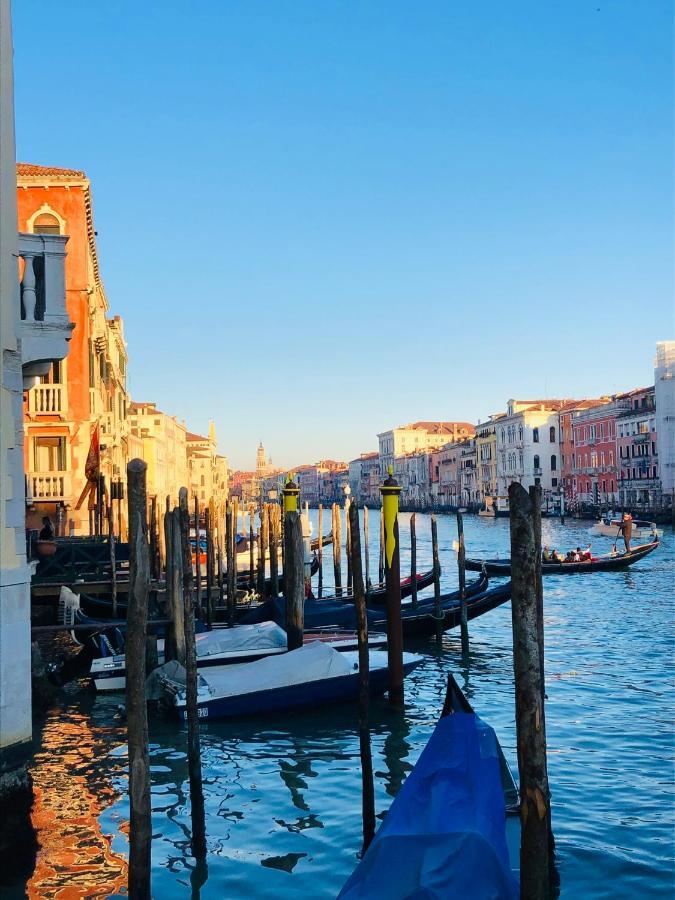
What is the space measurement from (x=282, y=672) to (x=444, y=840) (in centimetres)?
440

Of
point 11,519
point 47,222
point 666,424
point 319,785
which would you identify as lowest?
point 319,785

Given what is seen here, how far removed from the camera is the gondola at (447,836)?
12.4 ft

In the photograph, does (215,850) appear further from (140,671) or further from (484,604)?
(484,604)

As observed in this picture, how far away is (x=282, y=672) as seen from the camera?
8.22 m

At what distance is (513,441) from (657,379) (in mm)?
21180

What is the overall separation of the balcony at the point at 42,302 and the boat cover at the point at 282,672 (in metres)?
3.79

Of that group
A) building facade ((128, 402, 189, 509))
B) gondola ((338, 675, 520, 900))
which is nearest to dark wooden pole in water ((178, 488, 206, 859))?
gondola ((338, 675, 520, 900))

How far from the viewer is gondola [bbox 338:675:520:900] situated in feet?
12.4

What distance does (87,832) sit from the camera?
557 centimetres

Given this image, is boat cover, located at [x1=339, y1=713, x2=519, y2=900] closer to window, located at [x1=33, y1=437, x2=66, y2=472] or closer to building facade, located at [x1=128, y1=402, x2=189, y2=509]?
window, located at [x1=33, y1=437, x2=66, y2=472]

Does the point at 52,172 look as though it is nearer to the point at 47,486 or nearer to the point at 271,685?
the point at 47,486

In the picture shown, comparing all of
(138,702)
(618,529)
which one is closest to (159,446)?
(618,529)

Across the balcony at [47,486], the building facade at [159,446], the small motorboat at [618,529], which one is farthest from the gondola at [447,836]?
the building facade at [159,446]

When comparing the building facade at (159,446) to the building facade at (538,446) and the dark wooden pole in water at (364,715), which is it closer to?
the building facade at (538,446)
